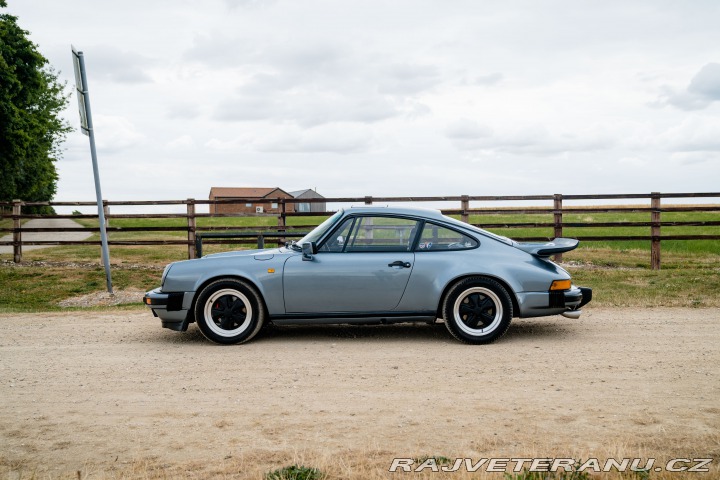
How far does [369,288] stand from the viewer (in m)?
6.66

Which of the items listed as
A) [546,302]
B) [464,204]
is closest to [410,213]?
[546,302]

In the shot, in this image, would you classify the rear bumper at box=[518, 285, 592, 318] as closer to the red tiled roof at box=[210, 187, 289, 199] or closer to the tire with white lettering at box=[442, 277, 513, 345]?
the tire with white lettering at box=[442, 277, 513, 345]

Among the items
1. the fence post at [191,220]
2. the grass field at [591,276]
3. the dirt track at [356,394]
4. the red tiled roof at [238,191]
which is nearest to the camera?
the dirt track at [356,394]

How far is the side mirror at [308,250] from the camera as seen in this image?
662 centimetres

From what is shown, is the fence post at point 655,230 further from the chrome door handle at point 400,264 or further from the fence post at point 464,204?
the chrome door handle at point 400,264

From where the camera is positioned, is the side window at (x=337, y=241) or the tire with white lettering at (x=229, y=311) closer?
the tire with white lettering at (x=229, y=311)

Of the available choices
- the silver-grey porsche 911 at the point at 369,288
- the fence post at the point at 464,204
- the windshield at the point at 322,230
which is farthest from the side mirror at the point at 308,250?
the fence post at the point at 464,204

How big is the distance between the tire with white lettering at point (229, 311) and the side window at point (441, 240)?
1755mm

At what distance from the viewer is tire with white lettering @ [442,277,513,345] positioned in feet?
21.5

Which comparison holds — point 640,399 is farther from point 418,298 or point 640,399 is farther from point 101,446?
point 101,446

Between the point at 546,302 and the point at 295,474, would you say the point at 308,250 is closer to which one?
the point at 546,302

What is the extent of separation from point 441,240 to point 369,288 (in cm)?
90

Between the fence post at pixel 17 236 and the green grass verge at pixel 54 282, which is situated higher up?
the fence post at pixel 17 236

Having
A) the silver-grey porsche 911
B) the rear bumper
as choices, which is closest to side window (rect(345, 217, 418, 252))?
the silver-grey porsche 911
